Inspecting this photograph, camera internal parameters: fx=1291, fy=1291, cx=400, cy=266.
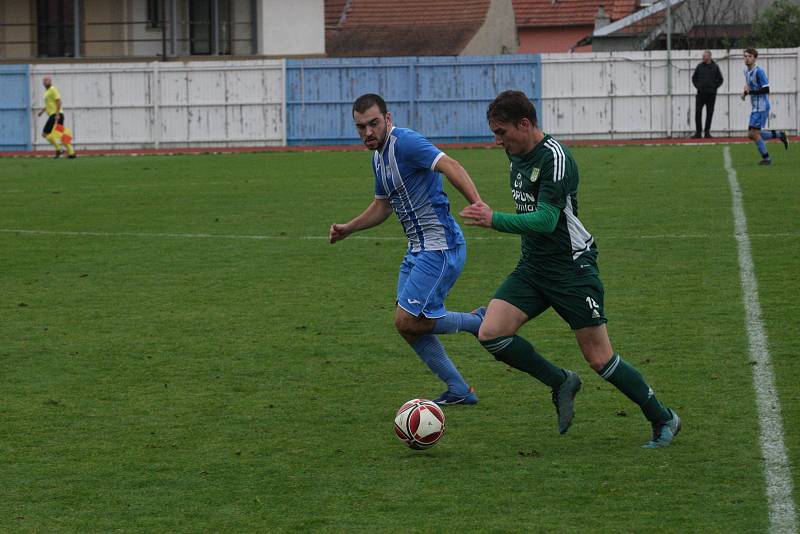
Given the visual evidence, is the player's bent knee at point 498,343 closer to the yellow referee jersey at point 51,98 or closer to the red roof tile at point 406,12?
the yellow referee jersey at point 51,98

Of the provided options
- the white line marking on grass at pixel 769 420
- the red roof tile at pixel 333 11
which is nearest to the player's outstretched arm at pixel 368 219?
the white line marking on grass at pixel 769 420

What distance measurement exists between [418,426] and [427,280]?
4.11 feet

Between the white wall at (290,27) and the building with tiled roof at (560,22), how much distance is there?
14.1 m

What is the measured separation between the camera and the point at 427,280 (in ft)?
24.3

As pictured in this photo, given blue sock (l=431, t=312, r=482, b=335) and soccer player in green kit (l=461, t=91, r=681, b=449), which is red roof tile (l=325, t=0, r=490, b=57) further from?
soccer player in green kit (l=461, t=91, r=681, b=449)

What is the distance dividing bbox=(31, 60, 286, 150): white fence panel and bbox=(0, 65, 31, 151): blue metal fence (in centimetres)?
22

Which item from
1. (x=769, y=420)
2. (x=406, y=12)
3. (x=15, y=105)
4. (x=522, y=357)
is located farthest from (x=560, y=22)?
(x=522, y=357)

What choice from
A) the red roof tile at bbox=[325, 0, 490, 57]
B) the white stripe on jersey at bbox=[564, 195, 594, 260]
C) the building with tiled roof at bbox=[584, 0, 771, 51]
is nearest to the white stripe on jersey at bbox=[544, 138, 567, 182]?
the white stripe on jersey at bbox=[564, 195, 594, 260]

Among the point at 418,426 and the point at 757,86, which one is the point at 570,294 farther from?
the point at 757,86

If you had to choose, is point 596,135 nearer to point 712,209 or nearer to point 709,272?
point 712,209

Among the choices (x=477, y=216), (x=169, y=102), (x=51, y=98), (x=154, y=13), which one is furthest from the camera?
(x=154, y=13)

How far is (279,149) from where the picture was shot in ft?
114

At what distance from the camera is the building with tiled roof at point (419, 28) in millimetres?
44469

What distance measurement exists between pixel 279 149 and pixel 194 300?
2374 cm
